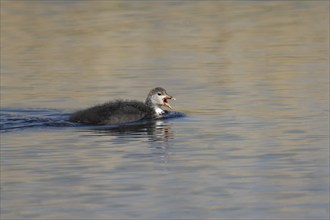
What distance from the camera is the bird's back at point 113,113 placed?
16.2m

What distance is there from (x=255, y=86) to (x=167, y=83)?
1.52m

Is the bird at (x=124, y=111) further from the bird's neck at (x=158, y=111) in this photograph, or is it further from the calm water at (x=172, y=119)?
the calm water at (x=172, y=119)

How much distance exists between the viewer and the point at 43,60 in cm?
2239

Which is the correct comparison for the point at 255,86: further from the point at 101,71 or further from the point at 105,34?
the point at 105,34

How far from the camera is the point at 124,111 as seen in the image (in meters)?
16.6

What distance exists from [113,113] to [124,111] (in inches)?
7.4

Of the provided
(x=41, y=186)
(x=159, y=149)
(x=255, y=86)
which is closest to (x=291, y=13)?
Result: (x=255, y=86)

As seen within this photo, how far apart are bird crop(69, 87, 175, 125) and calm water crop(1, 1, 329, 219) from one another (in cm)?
27

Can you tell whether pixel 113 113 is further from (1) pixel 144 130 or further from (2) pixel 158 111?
(2) pixel 158 111

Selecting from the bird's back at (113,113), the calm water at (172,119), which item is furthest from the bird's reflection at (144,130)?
the bird's back at (113,113)

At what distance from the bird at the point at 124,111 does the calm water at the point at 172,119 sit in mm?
272

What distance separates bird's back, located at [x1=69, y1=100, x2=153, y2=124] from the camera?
16156mm

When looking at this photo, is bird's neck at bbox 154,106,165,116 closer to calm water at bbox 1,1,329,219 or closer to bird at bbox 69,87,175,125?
bird at bbox 69,87,175,125

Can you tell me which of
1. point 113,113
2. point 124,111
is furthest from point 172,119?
point 113,113
